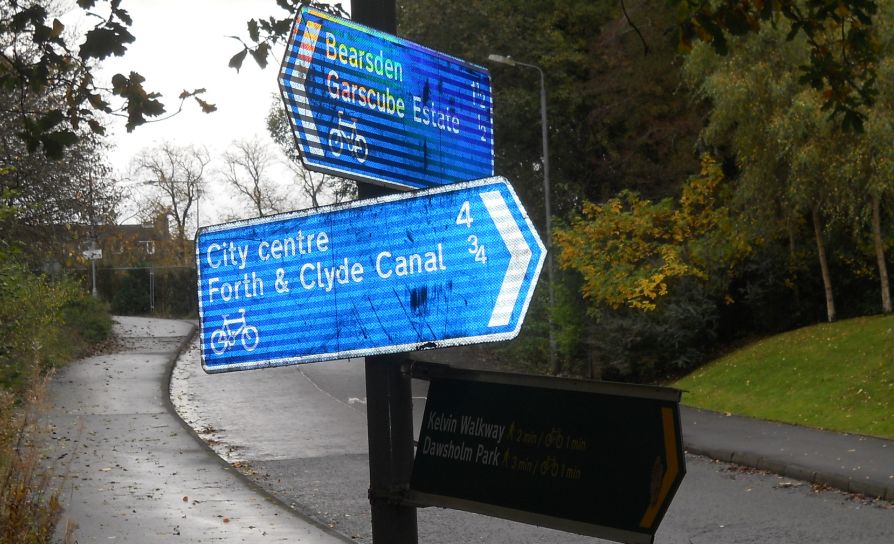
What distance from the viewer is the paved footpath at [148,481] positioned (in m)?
9.62

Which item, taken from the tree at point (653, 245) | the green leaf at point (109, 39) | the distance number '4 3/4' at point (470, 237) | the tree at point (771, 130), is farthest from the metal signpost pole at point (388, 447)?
the tree at point (653, 245)

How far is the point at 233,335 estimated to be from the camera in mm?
2459

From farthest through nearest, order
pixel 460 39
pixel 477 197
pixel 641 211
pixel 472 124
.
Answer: pixel 460 39
pixel 641 211
pixel 472 124
pixel 477 197

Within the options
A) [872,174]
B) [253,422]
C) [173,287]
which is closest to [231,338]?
[253,422]

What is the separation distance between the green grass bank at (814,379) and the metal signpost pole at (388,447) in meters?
13.5

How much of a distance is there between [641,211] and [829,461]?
40.6 ft

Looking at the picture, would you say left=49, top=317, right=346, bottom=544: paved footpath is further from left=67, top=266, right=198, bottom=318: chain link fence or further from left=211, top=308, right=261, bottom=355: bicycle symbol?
left=67, top=266, right=198, bottom=318: chain link fence

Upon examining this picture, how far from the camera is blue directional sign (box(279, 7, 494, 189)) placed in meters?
Answer: 2.47

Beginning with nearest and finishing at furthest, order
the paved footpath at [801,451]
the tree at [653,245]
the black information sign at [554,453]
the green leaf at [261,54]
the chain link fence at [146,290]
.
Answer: the black information sign at [554,453]
the green leaf at [261,54]
the paved footpath at [801,451]
the tree at [653,245]
the chain link fence at [146,290]

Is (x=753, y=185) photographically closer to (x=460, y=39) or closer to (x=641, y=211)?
(x=641, y=211)

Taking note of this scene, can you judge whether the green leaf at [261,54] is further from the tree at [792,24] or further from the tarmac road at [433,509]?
the tarmac road at [433,509]

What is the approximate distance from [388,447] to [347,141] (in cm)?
71

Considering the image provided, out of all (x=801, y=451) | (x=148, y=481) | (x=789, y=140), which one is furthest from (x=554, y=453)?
(x=789, y=140)

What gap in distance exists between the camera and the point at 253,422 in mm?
19109
